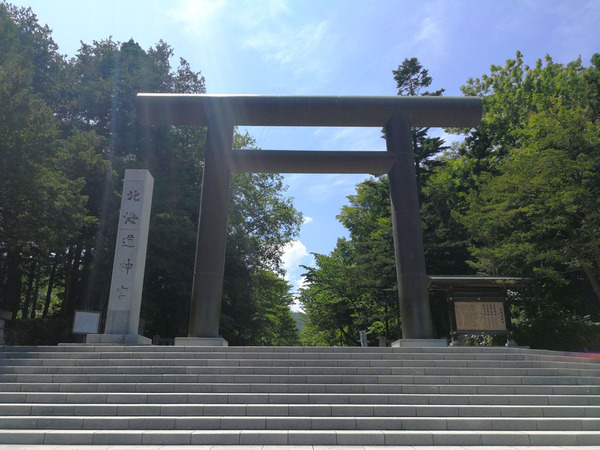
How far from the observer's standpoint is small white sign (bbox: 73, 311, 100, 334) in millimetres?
10938

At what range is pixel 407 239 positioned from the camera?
10867 mm

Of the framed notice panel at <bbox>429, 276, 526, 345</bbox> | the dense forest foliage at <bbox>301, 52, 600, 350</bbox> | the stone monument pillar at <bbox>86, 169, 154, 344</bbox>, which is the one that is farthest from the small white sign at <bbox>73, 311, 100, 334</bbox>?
the dense forest foliage at <bbox>301, 52, 600, 350</bbox>

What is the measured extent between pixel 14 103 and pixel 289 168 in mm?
9401

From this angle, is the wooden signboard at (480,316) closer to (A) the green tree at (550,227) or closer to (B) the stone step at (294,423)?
(A) the green tree at (550,227)

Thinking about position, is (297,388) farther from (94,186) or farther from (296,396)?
(94,186)

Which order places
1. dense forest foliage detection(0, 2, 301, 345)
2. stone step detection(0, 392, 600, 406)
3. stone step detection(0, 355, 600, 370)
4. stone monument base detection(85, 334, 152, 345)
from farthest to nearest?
dense forest foliage detection(0, 2, 301, 345) → stone monument base detection(85, 334, 152, 345) → stone step detection(0, 355, 600, 370) → stone step detection(0, 392, 600, 406)

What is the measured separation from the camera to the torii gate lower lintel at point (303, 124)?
11180mm

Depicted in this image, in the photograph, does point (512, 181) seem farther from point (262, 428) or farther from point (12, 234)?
point (12, 234)

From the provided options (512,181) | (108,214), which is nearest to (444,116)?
(512,181)

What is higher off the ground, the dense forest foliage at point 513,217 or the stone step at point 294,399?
the dense forest foliage at point 513,217

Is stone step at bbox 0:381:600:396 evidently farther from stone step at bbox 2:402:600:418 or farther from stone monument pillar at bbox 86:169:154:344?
stone monument pillar at bbox 86:169:154:344

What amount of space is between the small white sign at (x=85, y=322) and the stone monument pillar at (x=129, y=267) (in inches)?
45.2

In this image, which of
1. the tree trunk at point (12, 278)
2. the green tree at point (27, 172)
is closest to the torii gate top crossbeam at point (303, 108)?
the green tree at point (27, 172)

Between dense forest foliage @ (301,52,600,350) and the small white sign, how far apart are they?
11954mm
